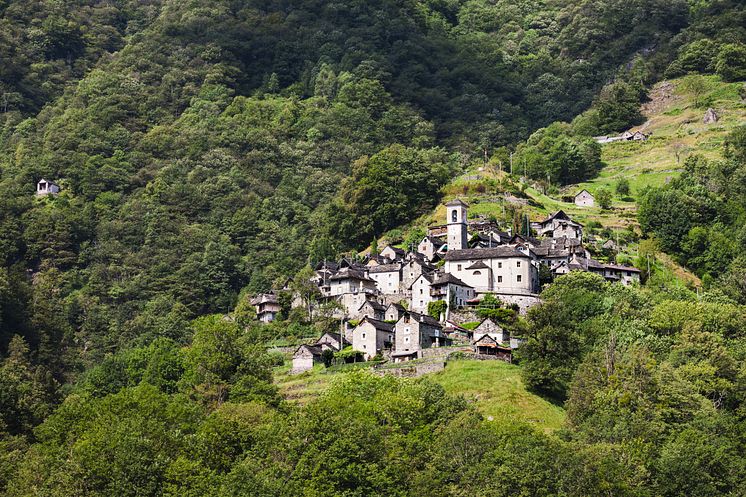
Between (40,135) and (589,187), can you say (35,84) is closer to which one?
(40,135)

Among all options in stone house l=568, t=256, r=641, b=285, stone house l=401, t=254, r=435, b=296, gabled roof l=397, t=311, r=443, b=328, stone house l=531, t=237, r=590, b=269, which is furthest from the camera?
stone house l=531, t=237, r=590, b=269

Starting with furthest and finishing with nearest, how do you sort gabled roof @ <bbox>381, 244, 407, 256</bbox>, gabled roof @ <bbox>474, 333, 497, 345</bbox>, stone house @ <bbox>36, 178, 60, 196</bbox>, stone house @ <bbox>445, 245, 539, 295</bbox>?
stone house @ <bbox>36, 178, 60, 196</bbox> → gabled roof @ <bbox>381, 244, 407, 256</bbox> → stone house @ <bbox>445, 245, 539, 295</bbox> → gabled roof @ <bbox>474, 333, 497, 345</bbox>

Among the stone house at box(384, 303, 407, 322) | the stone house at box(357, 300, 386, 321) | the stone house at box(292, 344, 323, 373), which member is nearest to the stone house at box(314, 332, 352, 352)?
the stone house at box(292, 344, 323, 373)

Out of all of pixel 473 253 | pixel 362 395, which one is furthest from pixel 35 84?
pixel 362 395

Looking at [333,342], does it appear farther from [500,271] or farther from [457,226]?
[457,226]

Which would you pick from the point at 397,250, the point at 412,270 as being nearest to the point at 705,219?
the point at 397,250

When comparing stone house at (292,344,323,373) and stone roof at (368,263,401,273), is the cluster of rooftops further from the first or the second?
stone house at (292,344,323,373)

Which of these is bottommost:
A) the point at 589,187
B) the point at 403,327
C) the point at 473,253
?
the point at 403,327
